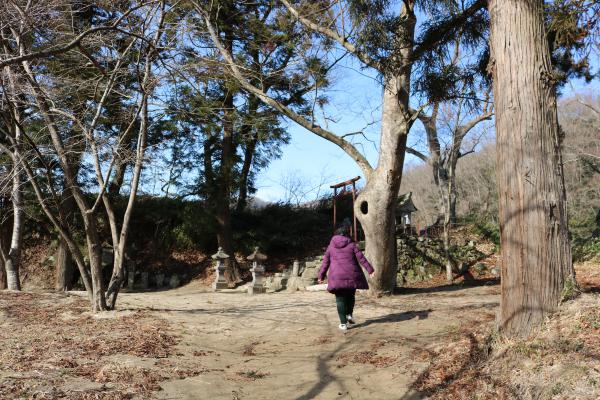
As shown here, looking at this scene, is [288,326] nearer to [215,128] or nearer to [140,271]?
[215,128]

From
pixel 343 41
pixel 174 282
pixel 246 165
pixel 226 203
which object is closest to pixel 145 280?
pixel 174 282

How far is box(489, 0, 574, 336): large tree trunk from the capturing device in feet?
14.6

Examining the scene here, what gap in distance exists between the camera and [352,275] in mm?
6559

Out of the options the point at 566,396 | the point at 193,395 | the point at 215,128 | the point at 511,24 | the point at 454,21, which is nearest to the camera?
the point at 566,396

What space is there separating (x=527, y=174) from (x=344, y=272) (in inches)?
111

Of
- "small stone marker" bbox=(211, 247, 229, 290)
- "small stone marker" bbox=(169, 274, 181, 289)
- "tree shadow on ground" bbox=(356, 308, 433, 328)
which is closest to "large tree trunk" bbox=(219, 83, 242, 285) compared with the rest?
"small stone marker" bbox=(211, 247, 229, 290)

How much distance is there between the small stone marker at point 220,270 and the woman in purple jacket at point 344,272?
767cm

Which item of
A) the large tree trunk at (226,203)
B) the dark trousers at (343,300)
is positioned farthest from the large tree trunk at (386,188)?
the large tree trunk at (226,203)

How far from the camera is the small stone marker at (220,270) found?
14117mm

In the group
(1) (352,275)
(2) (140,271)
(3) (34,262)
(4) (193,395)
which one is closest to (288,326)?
(1) (352,275)

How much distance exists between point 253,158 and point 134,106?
7965mm

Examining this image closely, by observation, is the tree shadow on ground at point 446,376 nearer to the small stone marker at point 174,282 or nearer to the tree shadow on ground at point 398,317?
the tree shadow on ground at point 398,317

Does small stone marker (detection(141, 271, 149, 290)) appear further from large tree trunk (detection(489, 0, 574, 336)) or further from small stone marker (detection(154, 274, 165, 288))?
large tree trunk (detection(489, 0, 574, 336))

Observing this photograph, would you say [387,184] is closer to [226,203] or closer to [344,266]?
[344,266]
